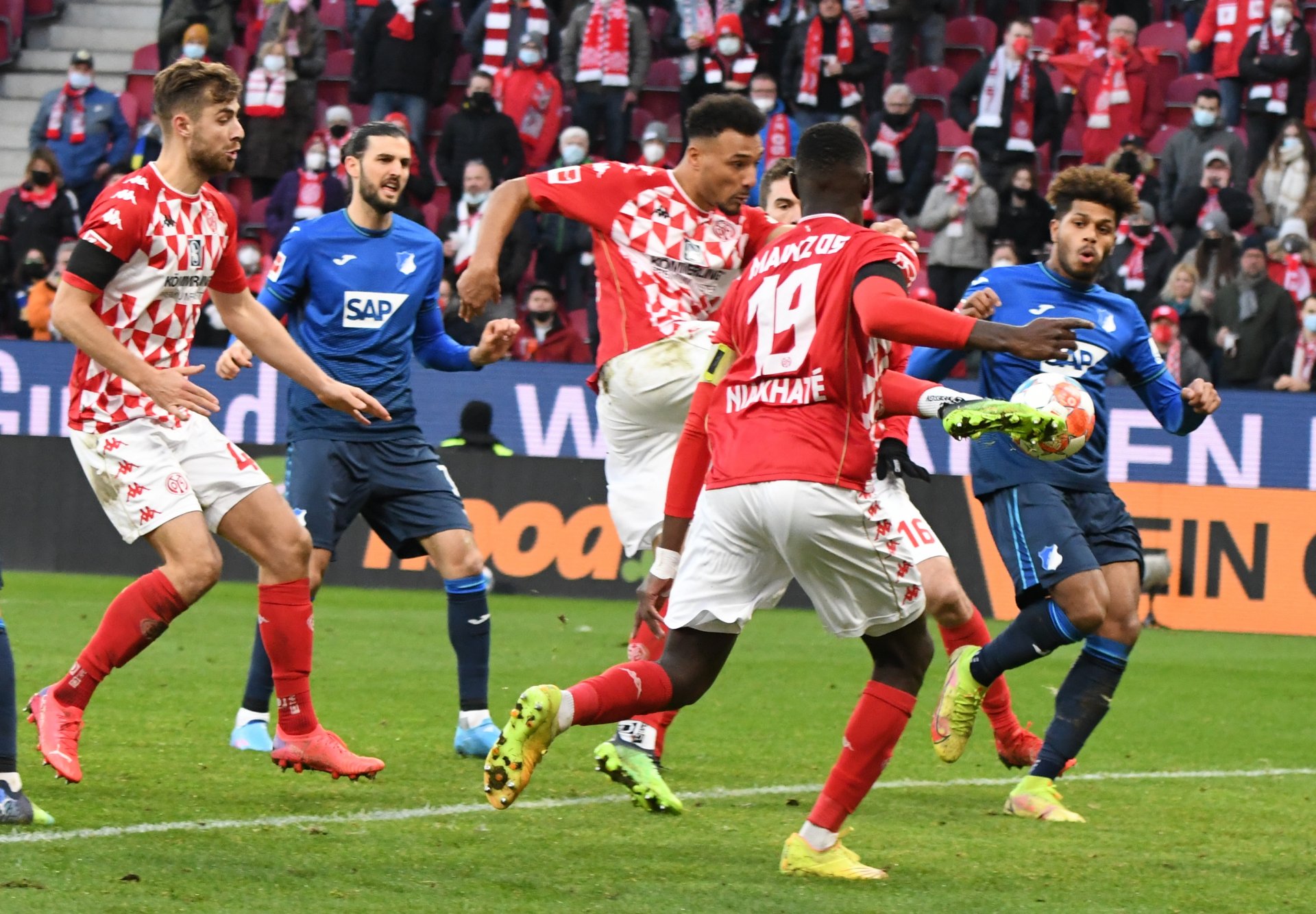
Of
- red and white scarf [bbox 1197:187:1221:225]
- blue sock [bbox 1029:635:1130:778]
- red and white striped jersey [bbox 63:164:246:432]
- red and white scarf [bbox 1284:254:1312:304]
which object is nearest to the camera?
red and white striped jersey [bbox 63:164:246:432]

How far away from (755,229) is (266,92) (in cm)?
1229

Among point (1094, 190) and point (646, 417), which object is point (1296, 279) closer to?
point (1094, 190)

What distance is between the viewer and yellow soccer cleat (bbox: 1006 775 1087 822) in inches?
244

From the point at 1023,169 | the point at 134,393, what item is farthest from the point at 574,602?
the point at 134,393

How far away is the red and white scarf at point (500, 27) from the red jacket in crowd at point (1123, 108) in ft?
17.2

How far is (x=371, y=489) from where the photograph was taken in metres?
7.33

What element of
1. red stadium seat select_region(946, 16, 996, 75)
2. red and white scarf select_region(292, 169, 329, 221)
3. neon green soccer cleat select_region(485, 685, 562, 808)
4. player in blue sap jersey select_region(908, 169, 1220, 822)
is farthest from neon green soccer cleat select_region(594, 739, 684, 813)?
red stadium seat select_region(946, 16, 996, 75)

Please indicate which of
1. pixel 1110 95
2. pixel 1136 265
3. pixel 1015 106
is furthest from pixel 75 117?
pixel 1136 265

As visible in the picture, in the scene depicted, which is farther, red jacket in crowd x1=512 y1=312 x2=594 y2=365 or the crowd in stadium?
red jacket in crowd x1=512 y1=312 x2=594 y2=365

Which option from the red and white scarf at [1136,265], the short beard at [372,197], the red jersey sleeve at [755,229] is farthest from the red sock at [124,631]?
the red and white scarf at [1136,265]

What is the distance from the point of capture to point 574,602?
13766mm

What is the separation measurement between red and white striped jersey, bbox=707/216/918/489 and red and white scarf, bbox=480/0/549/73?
13.6 m

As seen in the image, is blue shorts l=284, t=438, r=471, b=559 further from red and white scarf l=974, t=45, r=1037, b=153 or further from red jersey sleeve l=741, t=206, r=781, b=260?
red and white scarf l=974, t=45, r=1037, b=153

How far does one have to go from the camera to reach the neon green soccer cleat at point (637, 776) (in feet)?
18.3
